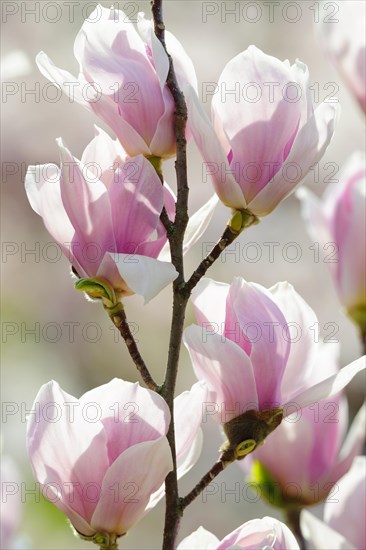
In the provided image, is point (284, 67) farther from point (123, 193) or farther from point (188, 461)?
point (188, 461)

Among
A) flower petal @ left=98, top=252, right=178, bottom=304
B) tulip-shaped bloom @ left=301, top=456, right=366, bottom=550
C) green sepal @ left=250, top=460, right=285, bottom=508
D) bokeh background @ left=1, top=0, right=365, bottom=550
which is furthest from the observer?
bokeh background @ left=1, top=0, right=365, bottom=550

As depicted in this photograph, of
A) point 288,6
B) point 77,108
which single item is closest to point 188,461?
point 77,108

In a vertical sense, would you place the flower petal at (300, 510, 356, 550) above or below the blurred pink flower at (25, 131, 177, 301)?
below

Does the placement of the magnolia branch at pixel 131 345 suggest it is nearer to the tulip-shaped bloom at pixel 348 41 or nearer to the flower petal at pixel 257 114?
the flower petal at pixel 257 114

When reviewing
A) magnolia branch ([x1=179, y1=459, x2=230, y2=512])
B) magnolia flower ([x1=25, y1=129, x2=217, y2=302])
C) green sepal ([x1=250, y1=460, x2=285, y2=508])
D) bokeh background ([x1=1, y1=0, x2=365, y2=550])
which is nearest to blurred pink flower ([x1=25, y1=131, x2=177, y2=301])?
magnolia flower ([x1=25, y1=129, x2=217, y2=302])

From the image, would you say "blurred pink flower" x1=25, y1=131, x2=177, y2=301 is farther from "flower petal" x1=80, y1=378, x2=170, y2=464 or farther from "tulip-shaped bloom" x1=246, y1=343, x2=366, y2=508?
"tulip-shaped bloom" x1=246, y1=343, x2=366, y2=508

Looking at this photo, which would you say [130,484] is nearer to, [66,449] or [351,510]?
[66,449]
